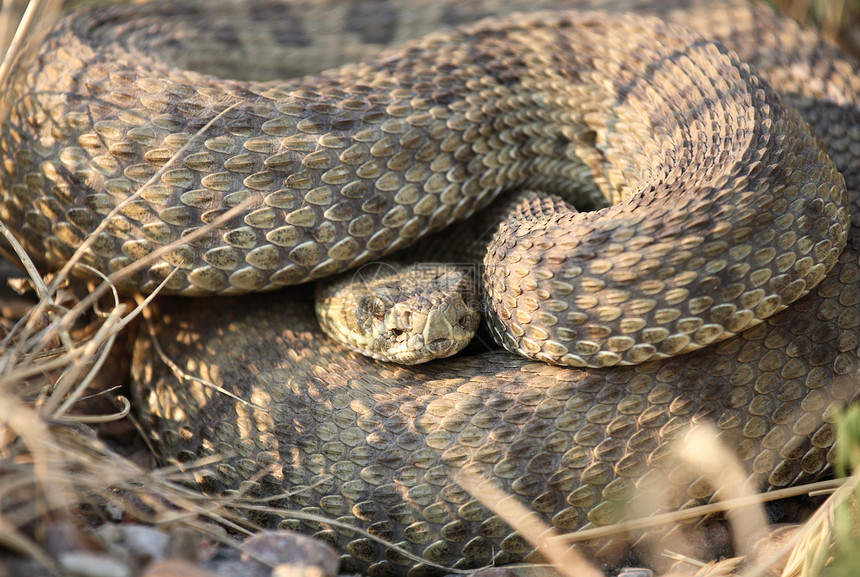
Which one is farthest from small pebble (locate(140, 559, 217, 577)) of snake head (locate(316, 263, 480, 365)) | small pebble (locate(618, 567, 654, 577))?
small pebble (locate(618, 567, 654, 577))

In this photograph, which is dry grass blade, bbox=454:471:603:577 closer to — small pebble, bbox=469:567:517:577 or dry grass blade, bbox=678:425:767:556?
small pebble, bbox=469:567:517:577

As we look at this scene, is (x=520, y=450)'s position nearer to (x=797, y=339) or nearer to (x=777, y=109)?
(x=797, y=339)

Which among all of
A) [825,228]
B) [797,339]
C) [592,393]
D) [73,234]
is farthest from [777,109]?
[73,234]

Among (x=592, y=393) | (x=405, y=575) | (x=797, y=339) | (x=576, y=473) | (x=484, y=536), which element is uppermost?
(x=797, y=339)

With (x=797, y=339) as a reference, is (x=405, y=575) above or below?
below

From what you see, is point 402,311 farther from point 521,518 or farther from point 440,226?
point 521,518
